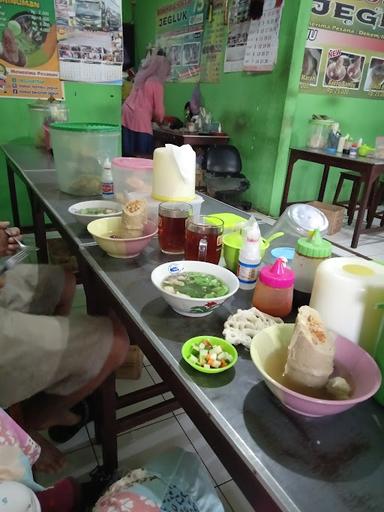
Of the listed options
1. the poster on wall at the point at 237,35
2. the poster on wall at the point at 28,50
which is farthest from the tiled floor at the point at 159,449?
the poster on wall at the point at 237,35

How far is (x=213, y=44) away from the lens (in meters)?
4.50

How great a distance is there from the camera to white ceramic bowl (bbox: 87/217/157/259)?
98 centimetres

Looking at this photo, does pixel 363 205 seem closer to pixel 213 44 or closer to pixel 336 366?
pixel 213 44

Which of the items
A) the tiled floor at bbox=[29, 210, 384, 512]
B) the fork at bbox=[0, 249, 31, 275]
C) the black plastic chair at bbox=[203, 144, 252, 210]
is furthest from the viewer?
the black plastic chair at bbox=[203, 144, 252, 210]

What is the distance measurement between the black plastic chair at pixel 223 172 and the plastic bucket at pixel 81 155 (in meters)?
2.33

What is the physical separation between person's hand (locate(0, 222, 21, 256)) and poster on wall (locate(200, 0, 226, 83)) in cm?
380

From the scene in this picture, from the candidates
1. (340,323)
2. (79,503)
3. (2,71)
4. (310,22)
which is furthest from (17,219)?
(310,22)

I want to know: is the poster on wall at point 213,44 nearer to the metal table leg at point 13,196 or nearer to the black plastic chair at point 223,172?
the black plastic chair at point 223,172

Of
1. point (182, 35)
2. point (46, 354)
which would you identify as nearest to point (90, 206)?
point (46, 354)

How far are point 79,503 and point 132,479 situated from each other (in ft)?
0.61

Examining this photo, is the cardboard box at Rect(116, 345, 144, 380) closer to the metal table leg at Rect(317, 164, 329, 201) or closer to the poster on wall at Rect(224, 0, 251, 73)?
the metal table leg at Rect(317, 164, 329, 201)

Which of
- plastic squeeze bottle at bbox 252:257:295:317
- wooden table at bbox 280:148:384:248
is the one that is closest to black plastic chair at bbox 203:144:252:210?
wooden table at bbox 280:148:384:248

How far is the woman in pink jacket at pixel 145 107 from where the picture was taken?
4398 mm

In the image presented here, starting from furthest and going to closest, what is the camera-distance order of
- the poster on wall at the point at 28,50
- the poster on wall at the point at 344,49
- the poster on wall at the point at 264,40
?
the poster on wall at the point at 344,49 → the poster on wall at the point at 264,40 → the poster on wall at the point at 28,50
